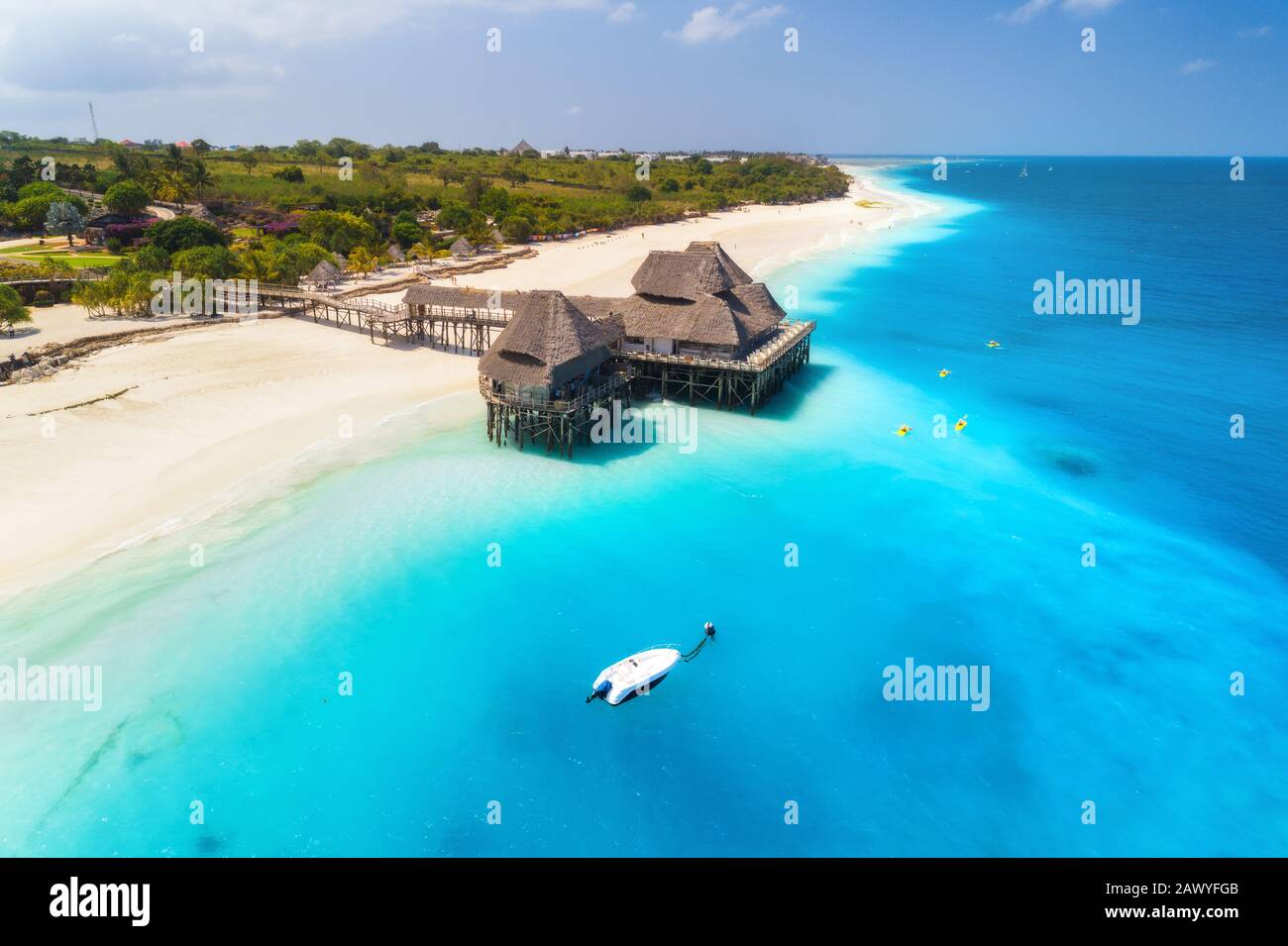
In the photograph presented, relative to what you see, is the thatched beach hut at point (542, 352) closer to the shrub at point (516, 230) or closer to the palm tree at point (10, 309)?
the palm tree at point (10, 309)

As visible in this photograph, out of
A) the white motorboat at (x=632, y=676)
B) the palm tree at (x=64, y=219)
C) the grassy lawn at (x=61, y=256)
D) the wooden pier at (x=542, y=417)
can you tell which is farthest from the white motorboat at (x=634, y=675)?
the palm tree at (x=64, y=219)

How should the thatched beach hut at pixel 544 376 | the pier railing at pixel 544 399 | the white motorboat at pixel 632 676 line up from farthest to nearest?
the pier railing at pixel 544 399, the thatched beach hut at pixel 544 376, the white motorboat at pixel 632 676

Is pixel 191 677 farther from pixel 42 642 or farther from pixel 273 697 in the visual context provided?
pixel 42 642

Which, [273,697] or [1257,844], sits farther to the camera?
[273,697]

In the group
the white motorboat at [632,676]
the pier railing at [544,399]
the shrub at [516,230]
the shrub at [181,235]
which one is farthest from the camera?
the shrub at [516,230]

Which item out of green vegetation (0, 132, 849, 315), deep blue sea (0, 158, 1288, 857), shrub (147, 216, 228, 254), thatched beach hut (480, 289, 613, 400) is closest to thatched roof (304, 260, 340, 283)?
green vegetation (0, 132, 849, 315)

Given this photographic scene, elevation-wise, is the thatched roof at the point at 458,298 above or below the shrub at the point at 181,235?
below
